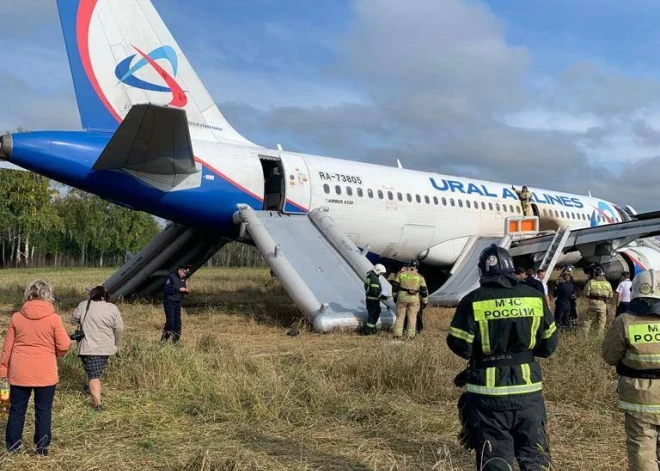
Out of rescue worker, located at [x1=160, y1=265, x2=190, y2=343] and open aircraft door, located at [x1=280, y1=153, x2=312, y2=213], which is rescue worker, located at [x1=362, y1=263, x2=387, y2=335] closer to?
rescue worker, located at [x1=160, y1=265, x2=190, y2=343]

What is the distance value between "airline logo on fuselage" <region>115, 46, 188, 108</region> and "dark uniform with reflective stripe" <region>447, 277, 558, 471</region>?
1127cm

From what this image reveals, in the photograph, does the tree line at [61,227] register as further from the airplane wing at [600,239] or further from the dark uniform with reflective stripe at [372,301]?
the dark uniform with reflective stripe at [372,301]

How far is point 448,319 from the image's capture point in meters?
14.5

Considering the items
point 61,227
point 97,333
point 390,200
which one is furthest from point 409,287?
point 61,227

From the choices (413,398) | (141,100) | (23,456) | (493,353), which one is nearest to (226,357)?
(413,398)

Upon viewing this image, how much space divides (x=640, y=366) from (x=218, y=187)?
10410mm

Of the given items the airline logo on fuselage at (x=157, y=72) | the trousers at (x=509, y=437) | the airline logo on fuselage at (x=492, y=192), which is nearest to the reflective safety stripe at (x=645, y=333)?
the trousers at (x=509, y=437)

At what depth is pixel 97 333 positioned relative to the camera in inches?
262

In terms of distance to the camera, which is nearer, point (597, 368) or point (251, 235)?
point (597, 368)

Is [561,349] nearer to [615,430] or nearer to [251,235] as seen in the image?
[615,430]

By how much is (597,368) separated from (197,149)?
8.89 m

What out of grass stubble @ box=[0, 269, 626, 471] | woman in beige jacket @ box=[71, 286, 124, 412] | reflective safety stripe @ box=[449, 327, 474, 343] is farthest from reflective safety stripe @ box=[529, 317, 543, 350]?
woman in beige jacket @ box=[71, 286, 124, 412]

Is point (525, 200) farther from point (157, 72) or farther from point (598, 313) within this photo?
point (157, 72)

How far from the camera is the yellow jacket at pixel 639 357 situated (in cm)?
383
